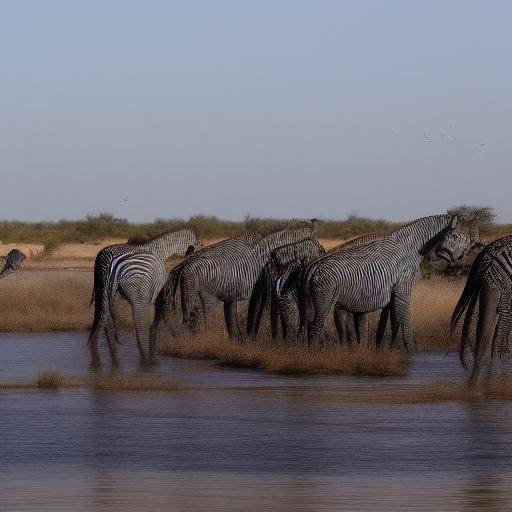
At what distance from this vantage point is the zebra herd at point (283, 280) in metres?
22.2

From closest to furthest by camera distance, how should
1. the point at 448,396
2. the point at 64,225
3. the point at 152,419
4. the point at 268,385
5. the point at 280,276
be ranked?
the point at 152,419, the point at 448,396, the point at 268,385, the point at 280,276, the point at 64,225

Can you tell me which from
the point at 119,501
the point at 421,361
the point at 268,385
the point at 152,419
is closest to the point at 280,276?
the point at 421,361

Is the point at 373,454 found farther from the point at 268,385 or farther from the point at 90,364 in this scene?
the point at 90,364

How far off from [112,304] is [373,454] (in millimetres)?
10343

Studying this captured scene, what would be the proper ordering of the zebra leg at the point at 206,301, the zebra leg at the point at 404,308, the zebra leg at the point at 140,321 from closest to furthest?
the zebra leg at the point at 140,321 < the zebra leg at the point at 404,308 < the zebra leg at the point at 206,301

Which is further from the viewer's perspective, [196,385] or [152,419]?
[196,385]

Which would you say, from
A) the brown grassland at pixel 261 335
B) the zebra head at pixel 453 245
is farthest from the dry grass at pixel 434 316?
the zebra head at pixel 453 245

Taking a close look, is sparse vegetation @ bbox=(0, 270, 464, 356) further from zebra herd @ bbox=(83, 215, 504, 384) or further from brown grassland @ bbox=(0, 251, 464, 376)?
zebra herd @ bbox=(83, 215, 504, 384)

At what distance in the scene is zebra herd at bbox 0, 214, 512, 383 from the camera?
22.2 meters

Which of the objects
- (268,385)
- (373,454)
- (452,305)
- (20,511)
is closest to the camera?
(20,511)

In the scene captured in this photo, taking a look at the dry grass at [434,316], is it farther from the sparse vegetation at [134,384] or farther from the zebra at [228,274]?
the sparse vegetation at [134,384]

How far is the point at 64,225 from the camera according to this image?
89875mm

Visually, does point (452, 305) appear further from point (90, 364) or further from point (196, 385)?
point (196, 385)

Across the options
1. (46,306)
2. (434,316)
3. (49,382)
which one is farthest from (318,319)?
(46,306)
